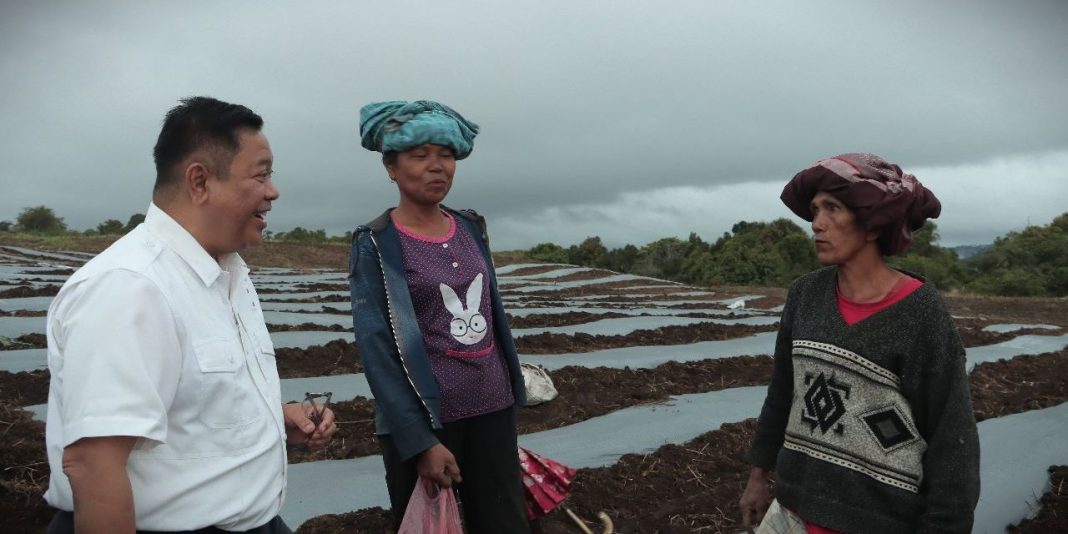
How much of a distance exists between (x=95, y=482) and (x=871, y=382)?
1.38 metres

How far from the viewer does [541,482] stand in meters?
2.04

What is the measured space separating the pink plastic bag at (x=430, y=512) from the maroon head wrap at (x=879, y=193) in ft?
3.63

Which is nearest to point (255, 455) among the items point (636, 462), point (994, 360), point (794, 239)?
point (636, 462)

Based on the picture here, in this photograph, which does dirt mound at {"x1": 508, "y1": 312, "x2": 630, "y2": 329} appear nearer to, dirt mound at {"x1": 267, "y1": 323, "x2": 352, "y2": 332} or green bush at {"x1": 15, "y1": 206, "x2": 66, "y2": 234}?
dirt mound at {"x1": 267, "y1": 323, "x2": 352, "y2": 332}

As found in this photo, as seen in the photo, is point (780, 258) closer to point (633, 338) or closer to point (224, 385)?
point (633, 338)

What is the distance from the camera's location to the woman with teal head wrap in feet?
5.81

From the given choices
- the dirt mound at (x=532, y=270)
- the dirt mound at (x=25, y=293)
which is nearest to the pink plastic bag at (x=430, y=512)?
the dirt mound at (x=25, y=293)

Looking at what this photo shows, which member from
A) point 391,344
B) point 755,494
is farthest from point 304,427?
point 755,494

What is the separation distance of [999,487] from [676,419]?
5.13 feet

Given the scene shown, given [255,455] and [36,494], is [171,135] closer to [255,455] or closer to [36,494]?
[255,455]

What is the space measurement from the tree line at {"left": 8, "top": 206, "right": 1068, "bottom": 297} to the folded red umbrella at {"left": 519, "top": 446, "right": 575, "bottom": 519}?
813 inches

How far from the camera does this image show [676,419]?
4.19m

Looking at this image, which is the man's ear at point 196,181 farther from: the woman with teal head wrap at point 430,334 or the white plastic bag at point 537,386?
the white plastic bag at point 537,386

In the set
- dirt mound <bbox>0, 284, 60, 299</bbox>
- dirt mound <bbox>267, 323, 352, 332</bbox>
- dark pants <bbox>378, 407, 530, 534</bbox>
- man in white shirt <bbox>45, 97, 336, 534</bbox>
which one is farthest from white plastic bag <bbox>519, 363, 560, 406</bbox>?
dirt mound <bbox>0, 284, 60, 299</bbox>
